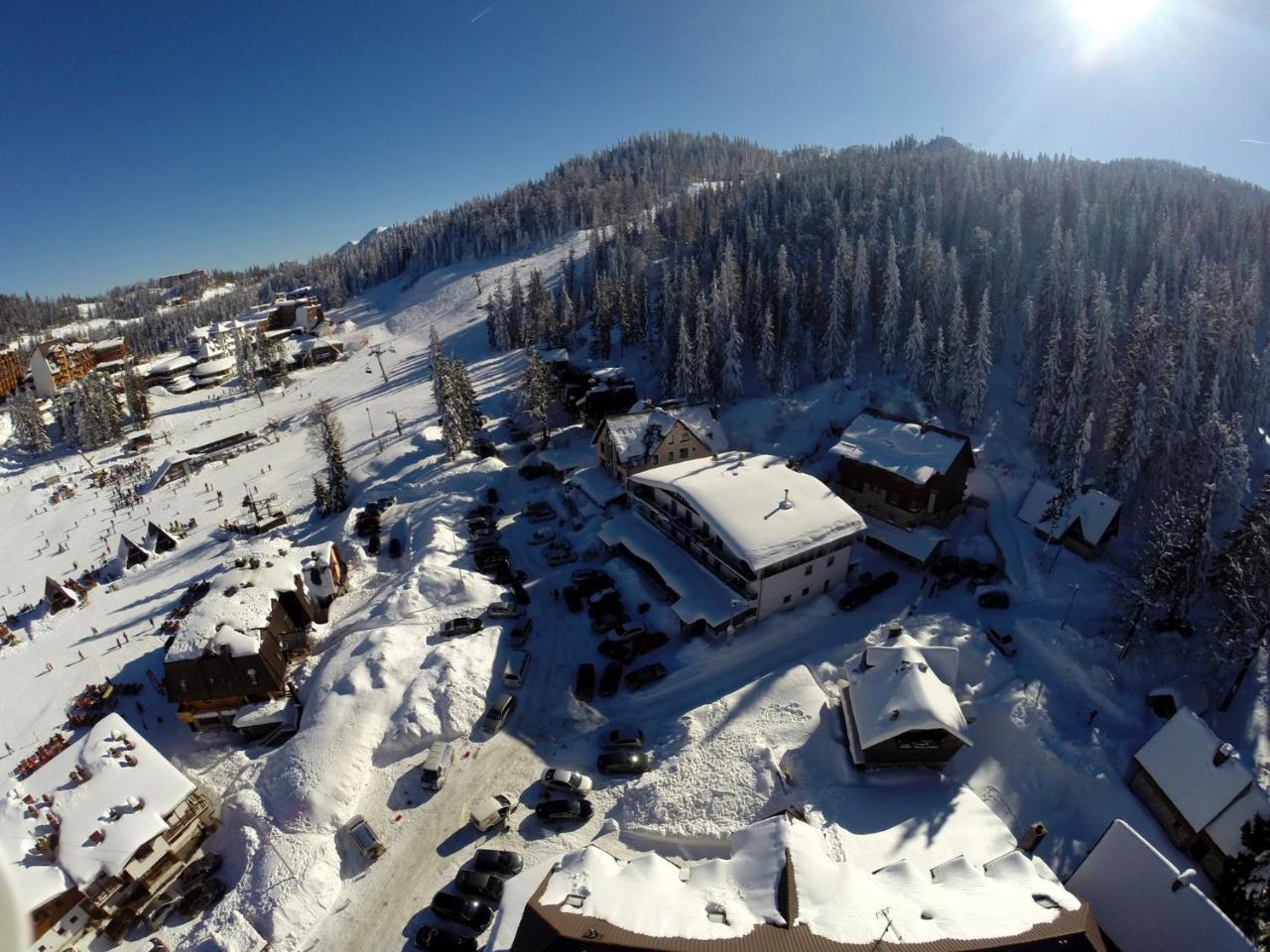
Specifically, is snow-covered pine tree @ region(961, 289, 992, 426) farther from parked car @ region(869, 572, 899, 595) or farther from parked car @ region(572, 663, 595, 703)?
parked car @ region(572, 663, 595, 703)

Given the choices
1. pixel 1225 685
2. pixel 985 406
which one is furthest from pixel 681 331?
pixel 1225 685

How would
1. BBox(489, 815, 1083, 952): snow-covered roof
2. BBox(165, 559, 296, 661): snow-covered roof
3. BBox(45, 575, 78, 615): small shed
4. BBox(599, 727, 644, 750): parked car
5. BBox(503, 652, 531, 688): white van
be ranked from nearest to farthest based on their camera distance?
BBox(489, 815, 1083, 952): snow-covered roof < BBox(599, 727, 644, 750): parked car < BBox(165, 559, 296, 661): snow-covered roof < BBox(503, 652, 531, 688): white van < BBox(45, 575, 78, 615): small shed

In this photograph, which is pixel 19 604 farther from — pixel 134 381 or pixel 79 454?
pixel 134 381

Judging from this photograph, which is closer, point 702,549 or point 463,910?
point 463,910

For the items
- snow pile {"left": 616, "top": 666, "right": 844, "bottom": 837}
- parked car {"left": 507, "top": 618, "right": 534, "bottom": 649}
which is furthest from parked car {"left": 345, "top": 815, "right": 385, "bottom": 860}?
parked car {"left": 507, "top": 618, "right": 534, "bottom": 649}

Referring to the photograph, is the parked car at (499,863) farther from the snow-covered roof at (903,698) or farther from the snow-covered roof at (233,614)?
the snow-covered roof at (233,614)

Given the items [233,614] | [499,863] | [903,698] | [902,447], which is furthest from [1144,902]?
[233,614]

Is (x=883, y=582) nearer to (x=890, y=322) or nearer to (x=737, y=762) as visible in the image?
(x=737, y=762)
